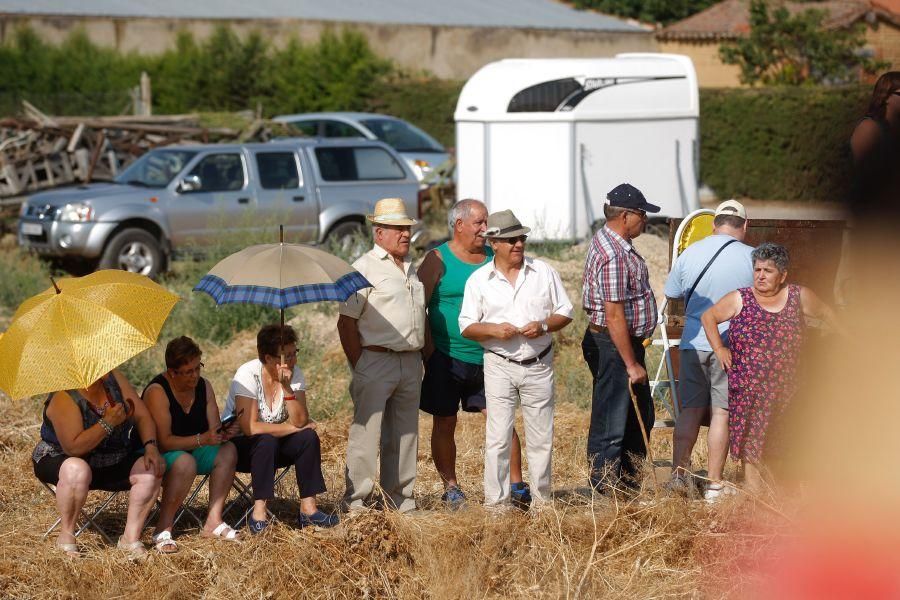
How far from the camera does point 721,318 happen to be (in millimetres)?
6277

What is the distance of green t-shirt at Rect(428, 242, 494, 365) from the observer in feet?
21.0

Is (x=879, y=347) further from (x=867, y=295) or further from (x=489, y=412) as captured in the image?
(x=489, y=412)

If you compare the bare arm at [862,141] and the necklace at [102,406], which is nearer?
the bare arm at [862,141]

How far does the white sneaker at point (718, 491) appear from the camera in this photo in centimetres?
575

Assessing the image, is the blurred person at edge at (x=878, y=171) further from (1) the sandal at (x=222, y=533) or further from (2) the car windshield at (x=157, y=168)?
(2) the car windshield at (x=157, y=168)

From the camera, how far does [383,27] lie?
1380 inches

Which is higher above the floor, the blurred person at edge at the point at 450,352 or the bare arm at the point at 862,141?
the bare arm at the point at 862,141

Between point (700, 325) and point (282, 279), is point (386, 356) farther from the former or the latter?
point (700, 325)

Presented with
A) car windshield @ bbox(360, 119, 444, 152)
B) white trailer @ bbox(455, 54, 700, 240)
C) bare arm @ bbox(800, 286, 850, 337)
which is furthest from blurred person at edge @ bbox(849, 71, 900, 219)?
car windshield @ bbox(360, 119, 444, 152)

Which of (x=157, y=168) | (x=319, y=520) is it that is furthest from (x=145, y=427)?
(x=157, y=168)

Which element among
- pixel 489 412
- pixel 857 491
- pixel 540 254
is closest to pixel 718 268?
pixel 489 412

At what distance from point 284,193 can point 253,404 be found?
9.25 meters

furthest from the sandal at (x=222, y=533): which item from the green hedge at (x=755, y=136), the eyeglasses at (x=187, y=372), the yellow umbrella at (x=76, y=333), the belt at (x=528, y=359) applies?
the green hedge at (x=755, y=136)

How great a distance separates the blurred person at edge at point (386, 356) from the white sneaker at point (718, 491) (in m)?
1.52
